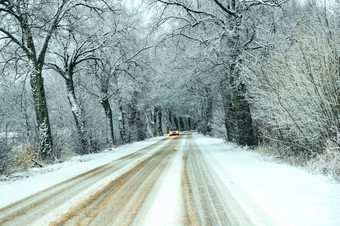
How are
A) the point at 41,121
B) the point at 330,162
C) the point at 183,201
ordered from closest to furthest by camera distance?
the point at 183,201, the point at 330,162, the point at 41,121

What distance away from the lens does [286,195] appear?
362cm

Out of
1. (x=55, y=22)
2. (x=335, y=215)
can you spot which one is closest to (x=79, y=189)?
(x=335, y=215)

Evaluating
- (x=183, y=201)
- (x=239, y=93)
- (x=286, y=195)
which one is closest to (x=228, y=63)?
(x=239, y=93)

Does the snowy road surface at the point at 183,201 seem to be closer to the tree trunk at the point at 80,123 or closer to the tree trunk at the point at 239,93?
the tree trunk at the point at 239,93

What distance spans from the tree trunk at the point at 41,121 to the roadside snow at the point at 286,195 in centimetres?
758

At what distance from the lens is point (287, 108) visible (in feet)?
19.7

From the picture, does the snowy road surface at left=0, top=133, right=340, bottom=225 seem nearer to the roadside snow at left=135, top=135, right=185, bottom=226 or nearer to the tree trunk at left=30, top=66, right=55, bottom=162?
the roadside snow at left=135, top=135, right=185, bottom=226

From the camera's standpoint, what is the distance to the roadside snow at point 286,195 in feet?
8.96

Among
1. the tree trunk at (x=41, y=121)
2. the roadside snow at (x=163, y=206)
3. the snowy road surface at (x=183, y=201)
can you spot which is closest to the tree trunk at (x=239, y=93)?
the snowy road surface at (x=183, y=201)

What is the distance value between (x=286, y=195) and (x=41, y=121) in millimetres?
9867

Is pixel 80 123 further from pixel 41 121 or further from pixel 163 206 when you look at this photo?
pixel 163 206

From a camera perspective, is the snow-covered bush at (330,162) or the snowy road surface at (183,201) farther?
the snow-covered bush at (330,162)

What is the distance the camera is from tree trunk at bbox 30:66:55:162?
978cm

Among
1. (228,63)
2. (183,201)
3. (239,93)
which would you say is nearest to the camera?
(183,201)
